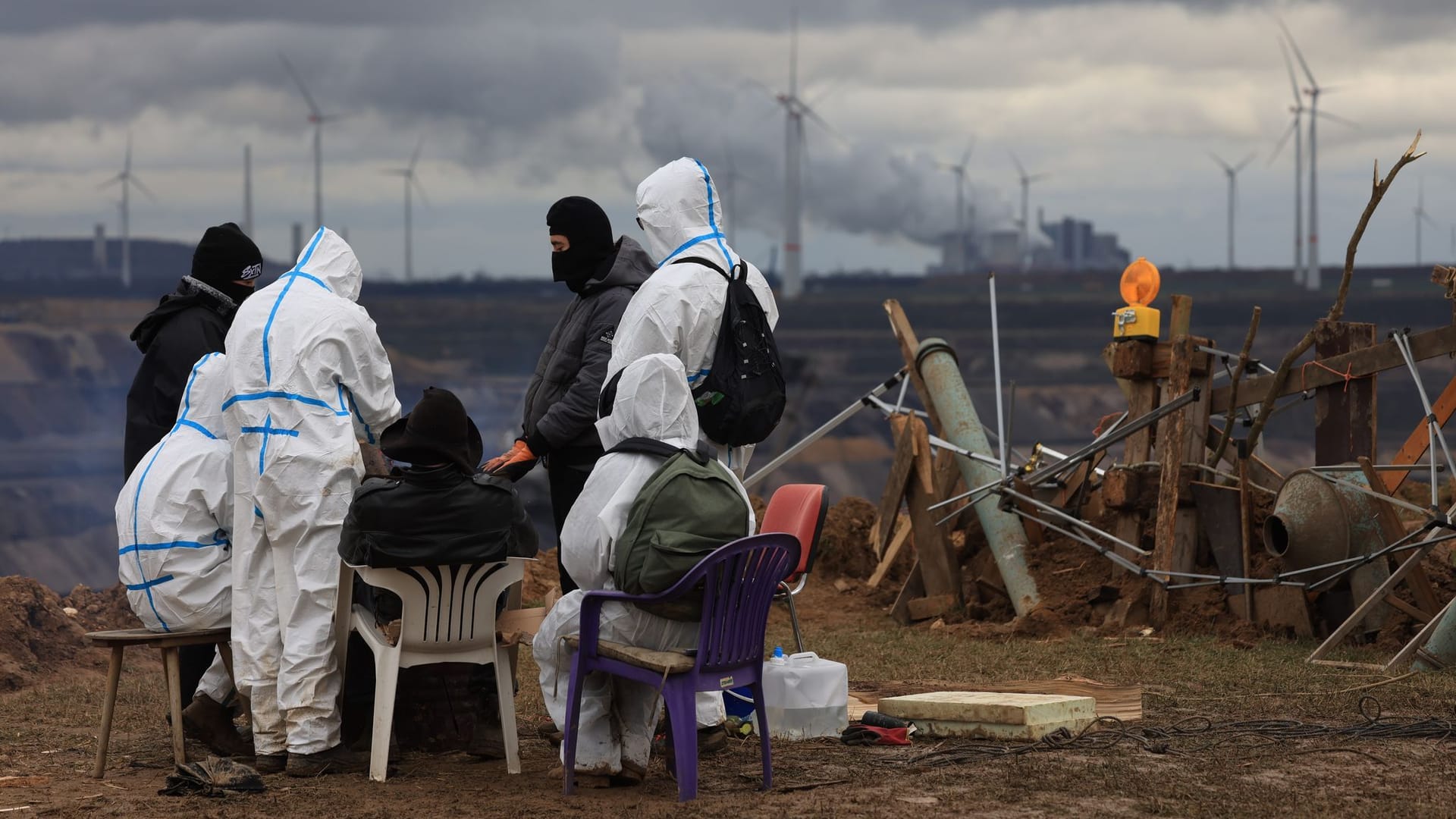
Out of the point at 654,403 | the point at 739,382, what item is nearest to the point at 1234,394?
the point at 739,382

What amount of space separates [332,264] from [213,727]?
1.72m

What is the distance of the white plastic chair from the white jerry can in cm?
113

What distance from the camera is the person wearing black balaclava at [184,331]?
639 centimetres

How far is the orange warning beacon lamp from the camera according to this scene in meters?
9.51

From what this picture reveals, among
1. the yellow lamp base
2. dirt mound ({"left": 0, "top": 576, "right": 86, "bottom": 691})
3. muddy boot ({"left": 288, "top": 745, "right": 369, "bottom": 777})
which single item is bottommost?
dirt mound ({"left": 0, "top": 576, "right": 86, "bottom": 691})

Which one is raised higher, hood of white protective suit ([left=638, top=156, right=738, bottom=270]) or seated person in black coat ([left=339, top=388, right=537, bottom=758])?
hood of white protective suit ([left=638, top=156, right=738, bottom=270])

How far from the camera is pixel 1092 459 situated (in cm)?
995

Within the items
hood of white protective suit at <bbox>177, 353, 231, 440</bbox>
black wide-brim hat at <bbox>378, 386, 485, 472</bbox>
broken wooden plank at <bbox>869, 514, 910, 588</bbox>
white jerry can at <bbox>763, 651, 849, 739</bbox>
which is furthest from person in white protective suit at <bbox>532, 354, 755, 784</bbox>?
broken wooden plank at <bbox>869, 514, 910, 588</bbox>

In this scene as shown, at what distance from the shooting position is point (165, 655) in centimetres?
562

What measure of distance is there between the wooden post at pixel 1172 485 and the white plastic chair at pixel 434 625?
197 inches

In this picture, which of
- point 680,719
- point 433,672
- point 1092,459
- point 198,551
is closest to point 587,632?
point 680,719

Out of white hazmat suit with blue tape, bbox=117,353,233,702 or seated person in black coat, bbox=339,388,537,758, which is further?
white hazmat suit with blue tape, bbox=117,353,233,702

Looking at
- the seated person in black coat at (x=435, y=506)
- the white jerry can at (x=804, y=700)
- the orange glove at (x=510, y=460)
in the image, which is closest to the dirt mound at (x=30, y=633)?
the orange glove at (x=510, y=460)

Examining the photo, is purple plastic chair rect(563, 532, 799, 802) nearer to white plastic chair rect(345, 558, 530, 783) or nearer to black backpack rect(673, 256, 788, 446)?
white plastic chair rect(345, 558, 530, 783)
